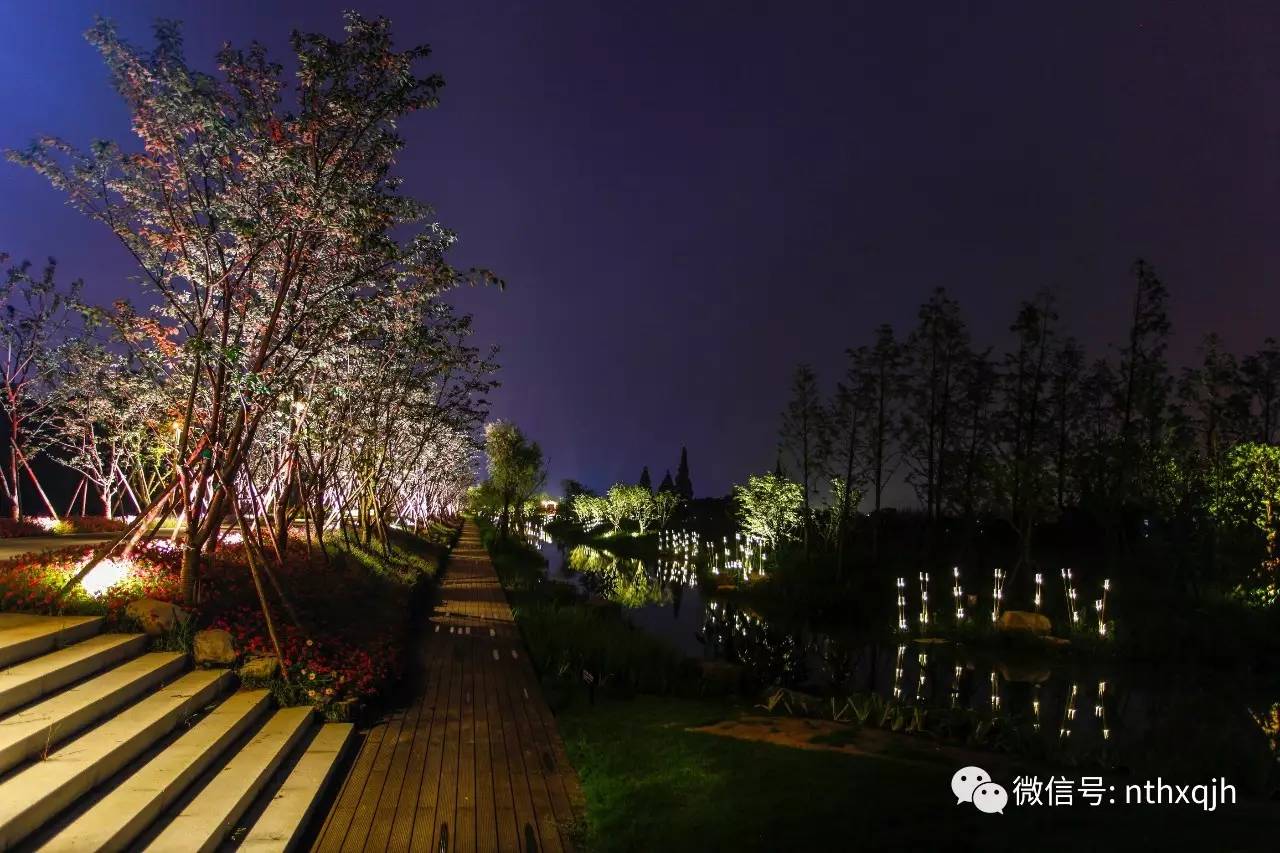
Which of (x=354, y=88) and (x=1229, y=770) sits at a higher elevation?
(x=354, y=88)

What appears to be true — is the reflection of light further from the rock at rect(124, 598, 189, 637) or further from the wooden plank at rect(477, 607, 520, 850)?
the wooden plank at rect(477, 607, 520, 850)

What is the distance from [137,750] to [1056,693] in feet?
49.7

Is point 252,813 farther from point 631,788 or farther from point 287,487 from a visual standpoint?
point 287,487

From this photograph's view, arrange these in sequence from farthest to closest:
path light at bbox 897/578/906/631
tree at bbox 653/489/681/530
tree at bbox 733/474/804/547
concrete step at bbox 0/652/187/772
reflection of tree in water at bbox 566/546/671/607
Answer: tree at bbox 653/489/681/530, tree at bbox 733/474/804/547, reflection of tree in water at bbox 566/546/671/607, path light at bbox 897/578/906/631, concrete step at bbox 0/652/187/772

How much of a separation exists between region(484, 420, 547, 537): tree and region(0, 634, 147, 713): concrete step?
36.4 meters

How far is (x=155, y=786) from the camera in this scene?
5.78 m

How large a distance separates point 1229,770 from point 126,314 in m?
15.2

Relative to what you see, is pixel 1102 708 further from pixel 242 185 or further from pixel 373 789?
pixel 242 185

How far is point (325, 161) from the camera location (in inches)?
403

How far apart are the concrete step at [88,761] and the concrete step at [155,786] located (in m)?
0.16

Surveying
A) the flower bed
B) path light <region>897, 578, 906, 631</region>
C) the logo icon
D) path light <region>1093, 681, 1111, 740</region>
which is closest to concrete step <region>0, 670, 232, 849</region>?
the flower bed

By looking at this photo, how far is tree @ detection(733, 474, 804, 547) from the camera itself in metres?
33.5

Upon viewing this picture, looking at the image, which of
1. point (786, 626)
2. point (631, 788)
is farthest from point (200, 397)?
point (786, 626)

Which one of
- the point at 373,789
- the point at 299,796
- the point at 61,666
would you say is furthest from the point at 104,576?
the point at 373,789
